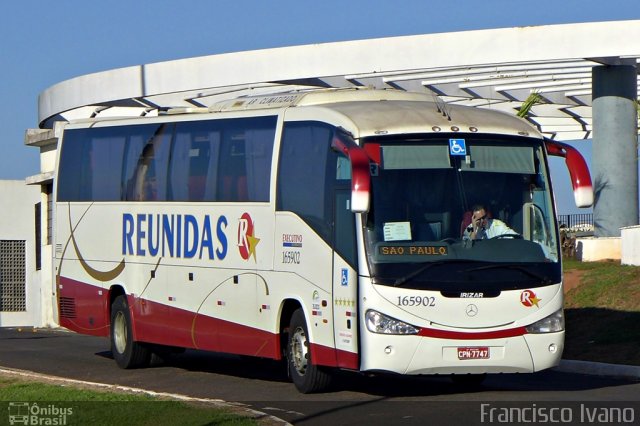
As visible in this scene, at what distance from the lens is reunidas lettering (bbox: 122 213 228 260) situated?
17016 millimetres

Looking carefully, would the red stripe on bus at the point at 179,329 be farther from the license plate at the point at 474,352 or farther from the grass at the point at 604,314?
the grass at the point at 604,314

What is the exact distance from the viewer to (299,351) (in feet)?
50.4

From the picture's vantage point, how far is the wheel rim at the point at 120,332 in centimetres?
1930

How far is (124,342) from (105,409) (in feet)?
21.7

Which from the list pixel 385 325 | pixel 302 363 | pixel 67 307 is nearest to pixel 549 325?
pixel 385 325

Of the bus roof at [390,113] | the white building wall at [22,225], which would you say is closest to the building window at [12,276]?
the white building wall at [22,225]

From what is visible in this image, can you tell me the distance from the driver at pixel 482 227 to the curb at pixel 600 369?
431 centimetres

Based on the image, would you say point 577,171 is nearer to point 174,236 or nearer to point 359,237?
point 359,237

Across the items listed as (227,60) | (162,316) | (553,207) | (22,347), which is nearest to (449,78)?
(227,60)

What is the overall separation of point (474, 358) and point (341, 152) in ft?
8.98

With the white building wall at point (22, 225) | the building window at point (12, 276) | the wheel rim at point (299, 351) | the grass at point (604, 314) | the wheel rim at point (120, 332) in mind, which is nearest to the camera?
the wheel rim at point (299, 351)

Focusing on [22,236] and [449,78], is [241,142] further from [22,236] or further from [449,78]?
[22,236]

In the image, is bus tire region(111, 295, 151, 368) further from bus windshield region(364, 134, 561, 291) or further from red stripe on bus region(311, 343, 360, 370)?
bus windshield region(364, 134, 561, 291)

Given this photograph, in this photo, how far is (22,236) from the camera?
45750 mm
